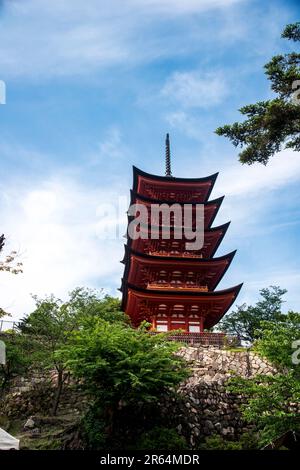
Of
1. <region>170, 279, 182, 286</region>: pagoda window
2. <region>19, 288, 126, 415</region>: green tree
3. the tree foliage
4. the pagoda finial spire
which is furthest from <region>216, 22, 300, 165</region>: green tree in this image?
the pagoda finial spire

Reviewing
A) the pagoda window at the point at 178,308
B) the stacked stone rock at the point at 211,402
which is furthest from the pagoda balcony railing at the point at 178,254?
the stacked stone rock at the point at 211,402

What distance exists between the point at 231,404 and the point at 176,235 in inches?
472

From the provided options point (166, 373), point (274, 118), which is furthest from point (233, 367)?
point (274, 118)

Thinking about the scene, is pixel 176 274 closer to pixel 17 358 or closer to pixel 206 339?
pixel 206 339

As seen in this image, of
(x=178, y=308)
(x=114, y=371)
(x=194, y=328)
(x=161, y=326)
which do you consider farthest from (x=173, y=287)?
(x=114, y=371)

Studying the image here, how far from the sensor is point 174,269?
23797 millimetres

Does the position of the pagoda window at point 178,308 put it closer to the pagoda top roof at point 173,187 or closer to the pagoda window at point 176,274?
the pagoda window at point 176,274

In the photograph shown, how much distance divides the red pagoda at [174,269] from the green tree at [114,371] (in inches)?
340

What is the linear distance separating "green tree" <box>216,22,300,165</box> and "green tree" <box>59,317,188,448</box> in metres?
6.45

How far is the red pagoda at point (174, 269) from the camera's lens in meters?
22.2

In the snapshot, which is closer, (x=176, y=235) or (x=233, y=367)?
(x=233, y=367)
